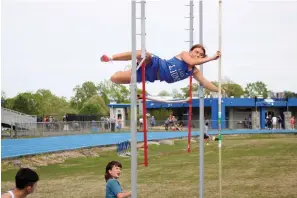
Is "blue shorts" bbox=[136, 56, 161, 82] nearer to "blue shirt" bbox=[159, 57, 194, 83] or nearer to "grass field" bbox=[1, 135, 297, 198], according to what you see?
"blue shirt" bbox=[159, 57, 194, 83]

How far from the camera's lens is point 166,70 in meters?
6.27

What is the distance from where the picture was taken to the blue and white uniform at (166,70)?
6.24 m

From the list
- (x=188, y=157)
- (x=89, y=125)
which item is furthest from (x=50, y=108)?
(x=188, y=157)

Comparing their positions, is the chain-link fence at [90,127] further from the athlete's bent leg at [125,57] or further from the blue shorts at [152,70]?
the athlete's bent leg at [125,57]

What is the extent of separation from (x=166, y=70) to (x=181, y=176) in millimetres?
7772

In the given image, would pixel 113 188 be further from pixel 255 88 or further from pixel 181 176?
pixel 255 88

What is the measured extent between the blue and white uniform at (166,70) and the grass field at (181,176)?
4801mm

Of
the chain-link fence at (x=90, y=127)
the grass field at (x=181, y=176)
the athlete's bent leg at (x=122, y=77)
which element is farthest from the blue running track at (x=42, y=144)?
the athlete's bent leg at (x=122, y=77)

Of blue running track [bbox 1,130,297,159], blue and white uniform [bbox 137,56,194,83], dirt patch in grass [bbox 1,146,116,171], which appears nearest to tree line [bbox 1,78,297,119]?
blue running track [bbox 1,130,297,159]

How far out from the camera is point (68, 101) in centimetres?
8750

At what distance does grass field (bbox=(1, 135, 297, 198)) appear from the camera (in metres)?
11.2

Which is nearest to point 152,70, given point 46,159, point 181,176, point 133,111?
point 133,111

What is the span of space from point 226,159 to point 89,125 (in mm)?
19044

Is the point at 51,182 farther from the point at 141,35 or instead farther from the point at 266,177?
the point at 141,35
